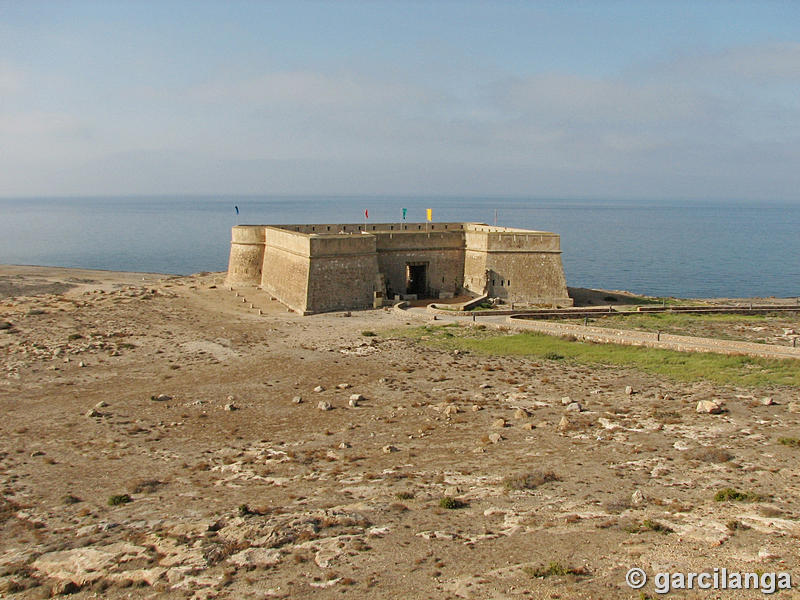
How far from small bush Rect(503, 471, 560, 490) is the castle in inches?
798

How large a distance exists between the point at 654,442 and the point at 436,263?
77.0ft

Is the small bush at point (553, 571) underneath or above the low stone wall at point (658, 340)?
underneath

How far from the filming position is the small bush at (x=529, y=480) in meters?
12.6

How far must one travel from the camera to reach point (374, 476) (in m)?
13.5

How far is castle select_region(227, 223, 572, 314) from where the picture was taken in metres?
32.5

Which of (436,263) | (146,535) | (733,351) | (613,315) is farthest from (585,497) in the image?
(436,263)

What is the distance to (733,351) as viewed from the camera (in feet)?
74.5

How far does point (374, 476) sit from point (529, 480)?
3.05m

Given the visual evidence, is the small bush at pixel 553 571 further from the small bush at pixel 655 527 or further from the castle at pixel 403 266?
the castle at pixel 403 266

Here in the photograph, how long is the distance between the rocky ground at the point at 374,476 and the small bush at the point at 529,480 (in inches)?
1.7

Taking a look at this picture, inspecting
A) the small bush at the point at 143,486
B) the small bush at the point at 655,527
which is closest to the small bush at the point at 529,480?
the small bush at the point at 655,527

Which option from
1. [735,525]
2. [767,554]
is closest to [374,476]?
[735,525]

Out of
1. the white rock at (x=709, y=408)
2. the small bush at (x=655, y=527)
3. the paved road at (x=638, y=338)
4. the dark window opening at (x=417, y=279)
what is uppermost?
the dark window opening at (x=417, y=279)

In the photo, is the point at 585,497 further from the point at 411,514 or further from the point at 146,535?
the point at 146,535
